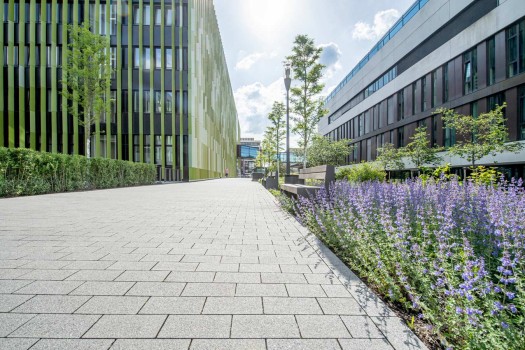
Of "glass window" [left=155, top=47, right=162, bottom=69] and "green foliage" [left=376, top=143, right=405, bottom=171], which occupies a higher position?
"glass window" [left=155, top=47, right=162, bottom=69]

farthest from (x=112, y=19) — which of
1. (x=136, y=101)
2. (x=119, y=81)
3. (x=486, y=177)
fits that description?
(x=486, y=177)

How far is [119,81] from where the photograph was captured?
28.3 metres

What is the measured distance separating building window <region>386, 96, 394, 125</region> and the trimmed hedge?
27.2m

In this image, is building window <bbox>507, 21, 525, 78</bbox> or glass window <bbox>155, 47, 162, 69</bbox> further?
glass window <bbox>155, 47, 162, 69</bbox>

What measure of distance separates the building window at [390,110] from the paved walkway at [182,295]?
31603 mm

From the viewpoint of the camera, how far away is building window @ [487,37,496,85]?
63.7 ft

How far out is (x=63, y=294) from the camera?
8.52 feet

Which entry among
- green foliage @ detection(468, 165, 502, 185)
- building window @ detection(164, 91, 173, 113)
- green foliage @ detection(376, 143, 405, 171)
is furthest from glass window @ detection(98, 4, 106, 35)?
green foliage @ detection(468, 165, 502, 185)

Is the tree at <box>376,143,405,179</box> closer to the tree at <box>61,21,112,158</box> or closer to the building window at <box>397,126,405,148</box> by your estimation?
the building window at <box>397,126,405,148</box>

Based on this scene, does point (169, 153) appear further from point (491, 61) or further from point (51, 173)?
point (491, 61)

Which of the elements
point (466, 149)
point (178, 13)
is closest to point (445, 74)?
point (466, 149)

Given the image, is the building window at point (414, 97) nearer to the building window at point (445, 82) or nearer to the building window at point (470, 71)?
the building window at point (445, 82)

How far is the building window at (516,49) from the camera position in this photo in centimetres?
1727

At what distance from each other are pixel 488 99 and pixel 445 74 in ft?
17.4
